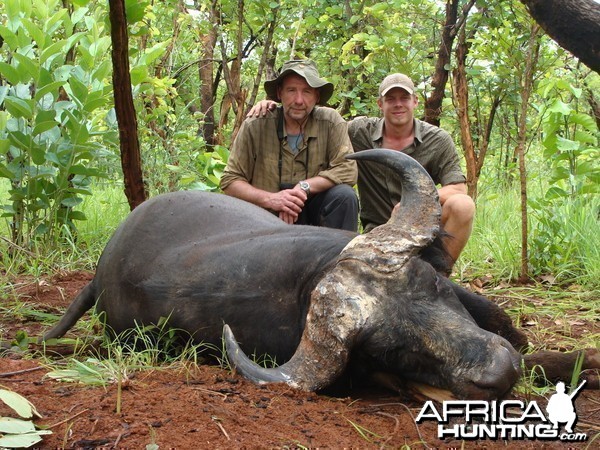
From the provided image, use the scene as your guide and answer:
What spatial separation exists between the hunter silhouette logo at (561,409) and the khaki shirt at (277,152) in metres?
2.97

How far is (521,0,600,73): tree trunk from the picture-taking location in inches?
112

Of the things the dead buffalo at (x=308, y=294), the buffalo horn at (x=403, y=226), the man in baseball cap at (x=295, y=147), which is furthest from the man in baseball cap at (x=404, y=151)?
the buffalo horn at (x=403, y=226)

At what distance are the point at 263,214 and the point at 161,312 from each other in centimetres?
101

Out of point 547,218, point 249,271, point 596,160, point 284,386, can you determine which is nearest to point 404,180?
point 249,271

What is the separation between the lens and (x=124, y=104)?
4.55 meters

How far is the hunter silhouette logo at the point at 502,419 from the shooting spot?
254 cm

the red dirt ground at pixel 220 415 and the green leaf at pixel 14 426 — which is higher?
the green leaf at pixel 14 426

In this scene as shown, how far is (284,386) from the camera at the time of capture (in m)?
2.86

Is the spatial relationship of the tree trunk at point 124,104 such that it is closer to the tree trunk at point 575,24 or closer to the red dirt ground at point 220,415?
the red dirt ground at point 220,415

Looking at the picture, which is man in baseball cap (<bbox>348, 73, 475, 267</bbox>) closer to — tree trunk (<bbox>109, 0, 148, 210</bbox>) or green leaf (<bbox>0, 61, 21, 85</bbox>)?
tree trunk (<bbox>109, 0, 148, 210</bbox>)

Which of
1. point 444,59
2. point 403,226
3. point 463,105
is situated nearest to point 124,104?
point 403,226

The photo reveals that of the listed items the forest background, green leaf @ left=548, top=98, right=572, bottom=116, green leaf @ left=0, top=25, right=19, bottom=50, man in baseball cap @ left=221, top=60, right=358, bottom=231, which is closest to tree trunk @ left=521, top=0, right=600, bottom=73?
the forest background

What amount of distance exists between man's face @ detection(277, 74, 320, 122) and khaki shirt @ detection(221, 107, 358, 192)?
0.37 ft

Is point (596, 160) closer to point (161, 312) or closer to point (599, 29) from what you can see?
point (599, 29)
